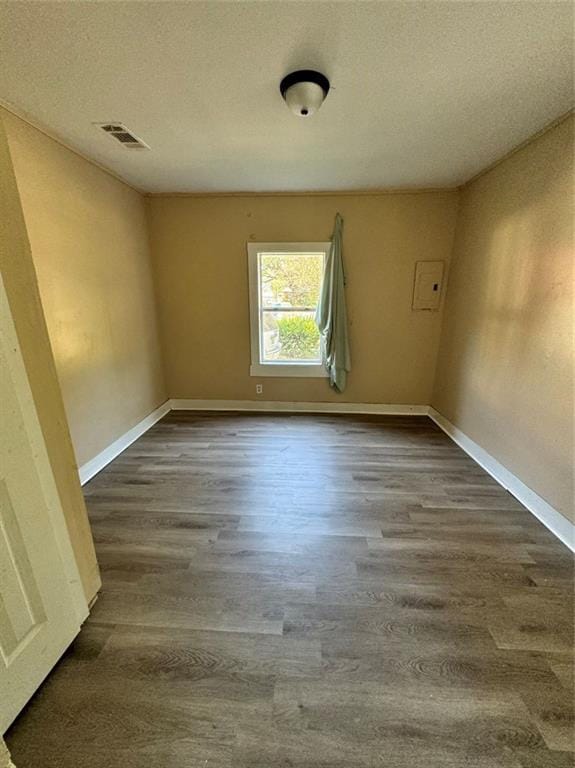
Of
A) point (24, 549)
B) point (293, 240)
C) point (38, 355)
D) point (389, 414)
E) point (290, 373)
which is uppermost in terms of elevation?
point (293, 240)

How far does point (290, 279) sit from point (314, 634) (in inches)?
125

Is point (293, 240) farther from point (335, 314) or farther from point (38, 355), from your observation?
point (38, 355)

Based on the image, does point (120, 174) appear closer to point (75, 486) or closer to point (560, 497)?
point (75, 486)

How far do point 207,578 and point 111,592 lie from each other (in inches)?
17.6

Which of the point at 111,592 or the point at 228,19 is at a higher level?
the point at 228,19

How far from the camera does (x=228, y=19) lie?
47.1 inches

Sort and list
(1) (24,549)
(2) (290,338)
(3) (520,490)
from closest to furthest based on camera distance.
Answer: (1) (24,549)
(3) (520,490)
(2) (290,338)

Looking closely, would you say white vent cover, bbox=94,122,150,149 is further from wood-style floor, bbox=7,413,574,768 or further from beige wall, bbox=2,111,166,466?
wood-style floor, bbox=7,413,574,768

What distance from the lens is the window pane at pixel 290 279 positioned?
11.5 feet

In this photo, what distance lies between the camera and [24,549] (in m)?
1.02

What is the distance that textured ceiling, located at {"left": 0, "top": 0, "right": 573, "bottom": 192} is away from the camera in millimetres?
1185

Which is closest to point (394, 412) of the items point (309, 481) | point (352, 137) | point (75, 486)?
point (309, 481)

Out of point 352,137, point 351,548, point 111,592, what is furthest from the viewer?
point 352,137

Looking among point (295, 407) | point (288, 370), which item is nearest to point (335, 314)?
point (288, 370)
